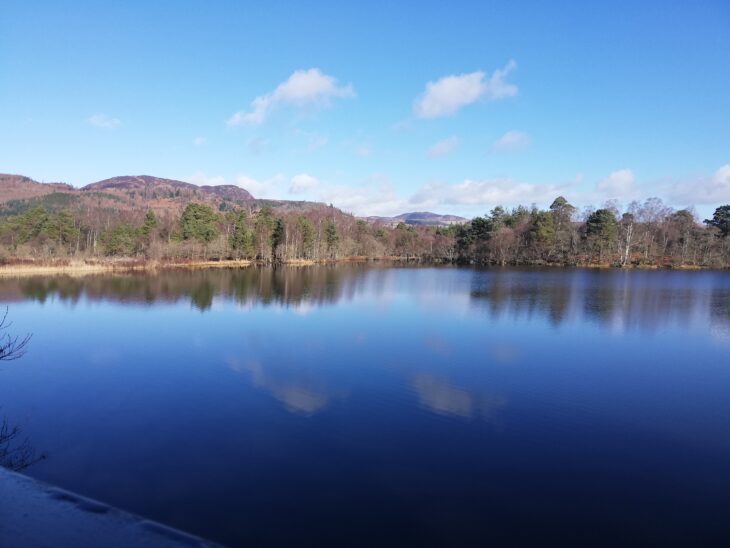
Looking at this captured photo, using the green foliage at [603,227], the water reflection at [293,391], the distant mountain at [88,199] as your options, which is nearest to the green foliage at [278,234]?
the green foliage at [603,227]

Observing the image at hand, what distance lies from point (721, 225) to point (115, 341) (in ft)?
213

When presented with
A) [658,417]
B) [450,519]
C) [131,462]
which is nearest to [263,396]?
[131,462]

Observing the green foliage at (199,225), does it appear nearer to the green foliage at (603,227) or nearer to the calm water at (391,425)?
the calm water at (391,425)

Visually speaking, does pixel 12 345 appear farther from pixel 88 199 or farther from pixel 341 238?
pixel 88 199

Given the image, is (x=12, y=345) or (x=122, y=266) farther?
(x=122, y=266)

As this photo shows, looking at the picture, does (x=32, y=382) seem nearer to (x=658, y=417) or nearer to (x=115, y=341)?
(x=115, y=341)

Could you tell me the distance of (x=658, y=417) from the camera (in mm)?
9156

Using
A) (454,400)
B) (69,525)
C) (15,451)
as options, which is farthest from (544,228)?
(69,525)

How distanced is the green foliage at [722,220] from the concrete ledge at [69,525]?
66739 mm

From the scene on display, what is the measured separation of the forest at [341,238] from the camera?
47.9 metres

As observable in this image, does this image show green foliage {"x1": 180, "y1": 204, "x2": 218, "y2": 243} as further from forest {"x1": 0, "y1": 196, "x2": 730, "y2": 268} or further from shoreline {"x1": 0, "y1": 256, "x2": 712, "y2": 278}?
shoreline {"x1": 0, "y1": 256, "x2": 712, "y2": 278}

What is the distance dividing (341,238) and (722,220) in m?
48.3

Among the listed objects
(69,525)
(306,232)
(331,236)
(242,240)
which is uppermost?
(306,232)

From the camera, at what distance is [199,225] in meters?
51.7
